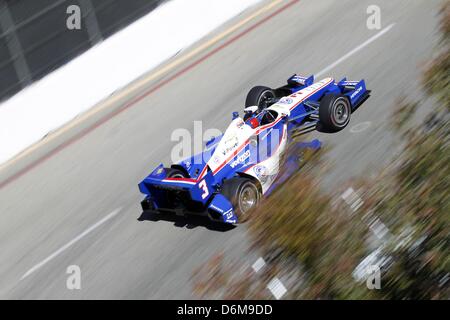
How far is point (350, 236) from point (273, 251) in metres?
0.53

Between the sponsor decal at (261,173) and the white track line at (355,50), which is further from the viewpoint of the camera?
the white track line at (355,50)

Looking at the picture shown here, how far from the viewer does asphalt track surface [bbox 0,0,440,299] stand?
952cm

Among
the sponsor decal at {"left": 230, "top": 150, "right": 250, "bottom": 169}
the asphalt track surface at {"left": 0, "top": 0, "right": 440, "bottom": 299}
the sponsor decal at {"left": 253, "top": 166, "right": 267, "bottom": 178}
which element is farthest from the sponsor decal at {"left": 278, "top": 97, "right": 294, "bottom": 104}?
the sponsor decal at {"left": 253, "top": 166, "right": 267, "bottom": 178}

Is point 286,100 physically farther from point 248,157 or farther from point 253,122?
point 248,157

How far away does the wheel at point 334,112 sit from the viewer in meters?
10.4

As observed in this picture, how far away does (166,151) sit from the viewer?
1231cm

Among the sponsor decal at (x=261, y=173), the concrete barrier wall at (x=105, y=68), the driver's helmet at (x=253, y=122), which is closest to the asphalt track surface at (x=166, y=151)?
the concrete barrier wall at (x=105, y=68)

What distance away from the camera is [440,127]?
5.52m

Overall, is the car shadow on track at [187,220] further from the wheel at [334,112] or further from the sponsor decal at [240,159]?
the wheel at [334,112]

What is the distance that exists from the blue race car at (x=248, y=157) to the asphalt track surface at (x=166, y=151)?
37 cm

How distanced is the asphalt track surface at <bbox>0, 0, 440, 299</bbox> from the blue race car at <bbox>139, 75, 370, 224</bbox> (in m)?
0.37

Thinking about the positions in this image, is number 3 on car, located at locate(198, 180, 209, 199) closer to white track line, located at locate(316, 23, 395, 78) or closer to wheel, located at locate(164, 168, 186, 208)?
wheel, located at locate(164, 168, 186, 208)

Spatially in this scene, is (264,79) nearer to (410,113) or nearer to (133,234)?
(133,234)

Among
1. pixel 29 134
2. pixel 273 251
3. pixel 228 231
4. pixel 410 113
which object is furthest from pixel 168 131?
pixel 273 251
